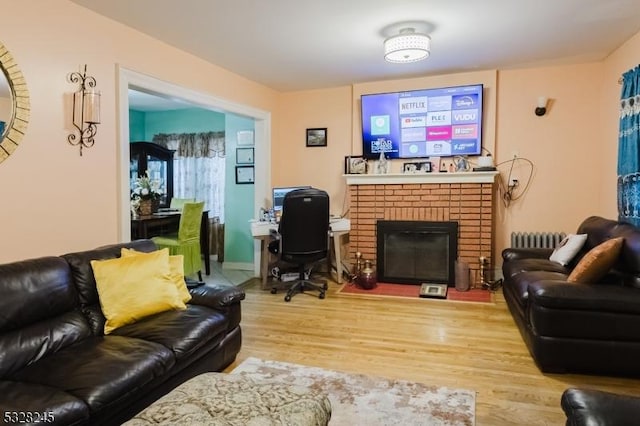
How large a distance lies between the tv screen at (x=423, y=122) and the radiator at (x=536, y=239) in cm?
106

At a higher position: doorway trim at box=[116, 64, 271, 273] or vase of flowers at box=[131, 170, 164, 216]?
doorway trim at box=[116, 64, 271, 273]

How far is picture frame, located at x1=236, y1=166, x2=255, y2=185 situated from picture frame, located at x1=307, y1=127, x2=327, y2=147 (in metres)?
0.88

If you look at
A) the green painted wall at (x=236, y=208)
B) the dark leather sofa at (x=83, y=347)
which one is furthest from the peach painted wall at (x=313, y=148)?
the dark leather sofa at (x=83, y=347)

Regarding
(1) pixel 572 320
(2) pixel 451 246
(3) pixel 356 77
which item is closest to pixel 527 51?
(3) pixel 356 77

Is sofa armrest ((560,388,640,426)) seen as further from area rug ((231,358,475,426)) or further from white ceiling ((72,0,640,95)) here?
white ceiling ((72,0,640,95))

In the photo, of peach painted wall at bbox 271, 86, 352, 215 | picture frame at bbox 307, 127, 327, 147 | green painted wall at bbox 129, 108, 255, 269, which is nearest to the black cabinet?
green painted wall at bbox 129, 108, 255, 269

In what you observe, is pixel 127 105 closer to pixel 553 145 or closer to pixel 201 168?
pixel 201 168

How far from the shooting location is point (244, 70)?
4.37m

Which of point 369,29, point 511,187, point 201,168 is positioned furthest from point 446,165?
point 201,168

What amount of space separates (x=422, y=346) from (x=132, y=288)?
6.78ft

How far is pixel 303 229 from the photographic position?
4160 mm

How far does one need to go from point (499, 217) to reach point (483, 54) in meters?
1.84

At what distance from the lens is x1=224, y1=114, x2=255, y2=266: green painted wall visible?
5562 mm

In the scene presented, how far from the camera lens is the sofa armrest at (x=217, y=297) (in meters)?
2.63
